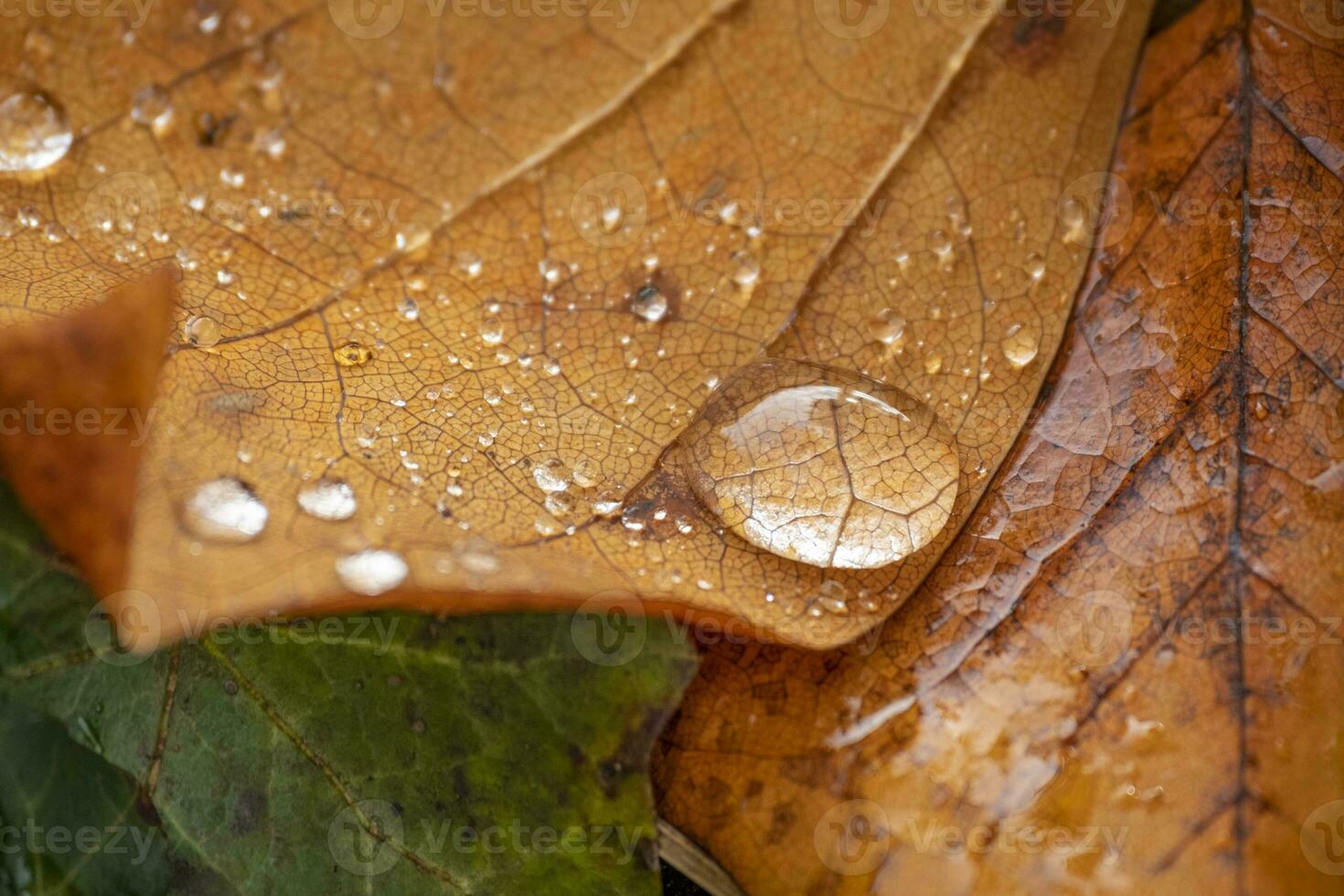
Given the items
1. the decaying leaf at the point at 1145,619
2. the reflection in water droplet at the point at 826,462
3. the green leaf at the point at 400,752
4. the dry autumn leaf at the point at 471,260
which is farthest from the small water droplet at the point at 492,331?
the decaying leaf at the point at 1145,619

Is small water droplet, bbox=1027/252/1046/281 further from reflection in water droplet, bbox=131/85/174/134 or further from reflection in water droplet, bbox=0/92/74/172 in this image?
reflection in water droplet, bbox=0/92/74/172

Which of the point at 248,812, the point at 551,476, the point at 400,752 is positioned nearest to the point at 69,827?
the point at 248,812

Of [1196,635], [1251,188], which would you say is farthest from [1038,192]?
[1196,635]

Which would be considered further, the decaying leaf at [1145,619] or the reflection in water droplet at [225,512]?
the reflection in water droplet at [225,512]

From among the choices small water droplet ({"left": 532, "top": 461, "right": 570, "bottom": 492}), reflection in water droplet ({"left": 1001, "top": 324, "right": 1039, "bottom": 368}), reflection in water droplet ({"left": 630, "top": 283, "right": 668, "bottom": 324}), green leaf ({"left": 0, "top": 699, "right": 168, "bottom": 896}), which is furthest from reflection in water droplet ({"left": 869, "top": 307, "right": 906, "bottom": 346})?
green leaf ({"left": 0, "top": 699, "right": 168, "bottom": 896})

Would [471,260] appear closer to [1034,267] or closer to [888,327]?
[888,327]

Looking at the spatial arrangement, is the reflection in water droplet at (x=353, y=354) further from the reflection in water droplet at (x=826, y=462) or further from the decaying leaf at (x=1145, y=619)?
the decaying leaf at (x=1145, y=619)
